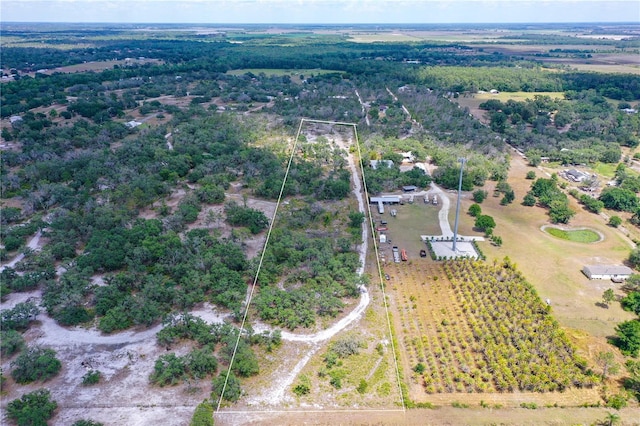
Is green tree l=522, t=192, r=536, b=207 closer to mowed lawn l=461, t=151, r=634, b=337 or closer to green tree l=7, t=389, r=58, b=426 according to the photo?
mowed lawn l=461, t=151, r=634, b=337

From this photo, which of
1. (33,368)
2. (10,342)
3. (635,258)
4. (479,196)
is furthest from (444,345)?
(10,342)

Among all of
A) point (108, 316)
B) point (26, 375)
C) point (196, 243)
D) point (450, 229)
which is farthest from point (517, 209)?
point (26, 375)

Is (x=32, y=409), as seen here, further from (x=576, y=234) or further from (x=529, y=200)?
(x=529, y=200)

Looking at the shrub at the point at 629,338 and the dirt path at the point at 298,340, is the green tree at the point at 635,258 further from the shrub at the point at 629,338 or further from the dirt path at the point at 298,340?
the dirt path at the point at 298,340

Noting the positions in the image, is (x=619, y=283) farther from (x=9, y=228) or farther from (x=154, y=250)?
(x=9, y=228)

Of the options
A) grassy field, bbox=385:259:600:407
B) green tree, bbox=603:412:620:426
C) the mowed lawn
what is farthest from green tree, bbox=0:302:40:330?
the mowed lawn

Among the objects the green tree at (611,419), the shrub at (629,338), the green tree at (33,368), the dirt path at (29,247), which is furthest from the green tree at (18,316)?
the shrub at (629,338)
